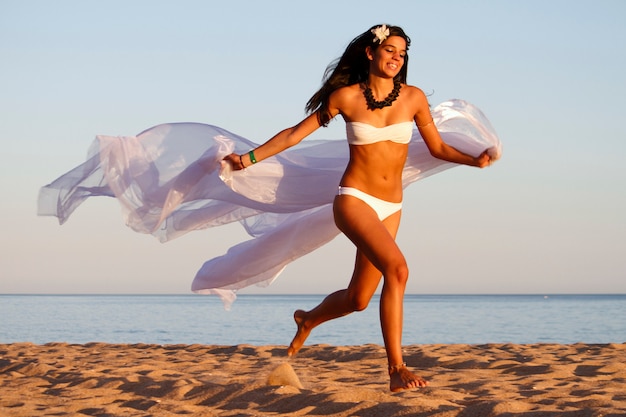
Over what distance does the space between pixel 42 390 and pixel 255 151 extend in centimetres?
225

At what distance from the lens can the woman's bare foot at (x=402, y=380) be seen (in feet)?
15.6

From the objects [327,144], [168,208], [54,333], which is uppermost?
[327,144]

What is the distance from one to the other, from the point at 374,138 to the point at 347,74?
1.81 ft

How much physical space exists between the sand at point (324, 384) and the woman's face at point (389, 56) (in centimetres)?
191

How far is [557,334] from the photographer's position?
2080 centimetres

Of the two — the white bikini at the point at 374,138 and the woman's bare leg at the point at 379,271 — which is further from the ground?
the white bikini at the point at 374,138

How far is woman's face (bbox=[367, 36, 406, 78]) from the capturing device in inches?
201

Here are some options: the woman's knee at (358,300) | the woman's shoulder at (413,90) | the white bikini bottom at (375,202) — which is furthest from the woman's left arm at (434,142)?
the woman's knee at (358,300)

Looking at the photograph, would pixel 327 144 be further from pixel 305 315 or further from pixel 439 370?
pixel 439 370

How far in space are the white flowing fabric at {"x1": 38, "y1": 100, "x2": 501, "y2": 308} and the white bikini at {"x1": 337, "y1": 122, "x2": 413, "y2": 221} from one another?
1229mm

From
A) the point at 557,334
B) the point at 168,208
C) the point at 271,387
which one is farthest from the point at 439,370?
the point at 557,334

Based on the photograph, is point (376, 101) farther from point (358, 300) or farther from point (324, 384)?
point (324, 384)

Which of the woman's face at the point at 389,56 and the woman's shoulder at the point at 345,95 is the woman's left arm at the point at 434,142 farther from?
the woman's shoulder at the point at 345,95

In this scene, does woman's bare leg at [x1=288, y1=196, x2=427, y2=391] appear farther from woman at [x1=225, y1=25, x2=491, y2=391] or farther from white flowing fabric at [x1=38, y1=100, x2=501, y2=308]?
white flowing fabric at [x1=38, y1=100, x2=501, y2=308]
